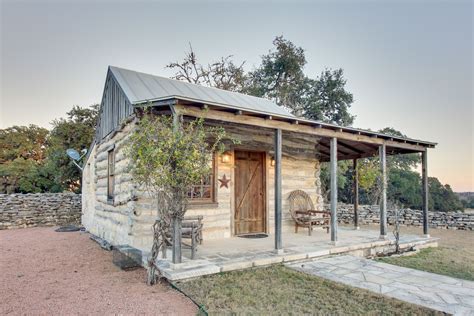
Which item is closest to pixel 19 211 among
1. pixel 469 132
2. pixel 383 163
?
pixel 383 163

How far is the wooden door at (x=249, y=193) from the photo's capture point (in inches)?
298

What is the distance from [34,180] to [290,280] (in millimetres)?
15863

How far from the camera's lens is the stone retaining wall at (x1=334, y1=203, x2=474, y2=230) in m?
11.5

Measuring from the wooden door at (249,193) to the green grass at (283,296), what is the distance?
3.01 metres

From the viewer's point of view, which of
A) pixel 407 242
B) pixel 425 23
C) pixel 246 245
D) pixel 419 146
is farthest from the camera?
pixel 425 23

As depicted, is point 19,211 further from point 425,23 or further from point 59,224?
point 425,23

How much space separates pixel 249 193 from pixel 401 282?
13.7 ft

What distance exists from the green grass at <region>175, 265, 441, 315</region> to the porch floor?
169mm

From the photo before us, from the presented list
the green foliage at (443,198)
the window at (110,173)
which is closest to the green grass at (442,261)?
the window at (110,173)

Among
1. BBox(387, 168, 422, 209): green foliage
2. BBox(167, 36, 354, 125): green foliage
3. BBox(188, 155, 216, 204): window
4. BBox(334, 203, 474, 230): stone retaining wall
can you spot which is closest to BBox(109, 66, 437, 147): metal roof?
BBox(188, 155, 216, 204): window

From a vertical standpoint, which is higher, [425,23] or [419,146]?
[425,23]

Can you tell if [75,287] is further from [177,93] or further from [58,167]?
[58,167]

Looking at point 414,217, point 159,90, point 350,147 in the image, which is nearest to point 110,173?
point 159,90

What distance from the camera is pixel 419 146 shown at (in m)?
8.00
